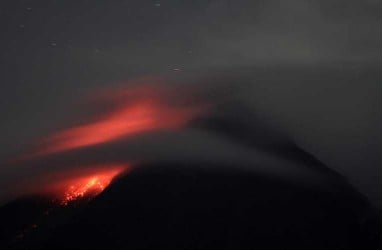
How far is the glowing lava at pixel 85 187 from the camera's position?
172 m

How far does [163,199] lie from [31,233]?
4908cm

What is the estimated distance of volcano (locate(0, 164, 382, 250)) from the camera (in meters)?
156

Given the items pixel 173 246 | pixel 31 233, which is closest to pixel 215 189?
pixel 173 246

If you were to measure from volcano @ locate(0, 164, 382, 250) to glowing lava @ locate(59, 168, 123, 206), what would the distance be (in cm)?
312

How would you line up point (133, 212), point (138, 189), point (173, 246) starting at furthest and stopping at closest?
point (138, 189), point (133, 212), point (173, 246)

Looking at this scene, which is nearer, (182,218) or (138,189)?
(182,218)

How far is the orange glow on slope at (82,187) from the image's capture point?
172m

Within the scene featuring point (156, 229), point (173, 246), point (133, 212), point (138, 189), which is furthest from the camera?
point (138, 189)

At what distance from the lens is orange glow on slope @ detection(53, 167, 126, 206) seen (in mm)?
171875

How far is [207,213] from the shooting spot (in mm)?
178250

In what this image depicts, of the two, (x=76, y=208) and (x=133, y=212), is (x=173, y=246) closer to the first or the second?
(x=133, y=212)

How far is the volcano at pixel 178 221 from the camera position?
15550 cm

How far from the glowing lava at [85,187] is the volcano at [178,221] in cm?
312

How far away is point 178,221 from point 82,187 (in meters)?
38.4
